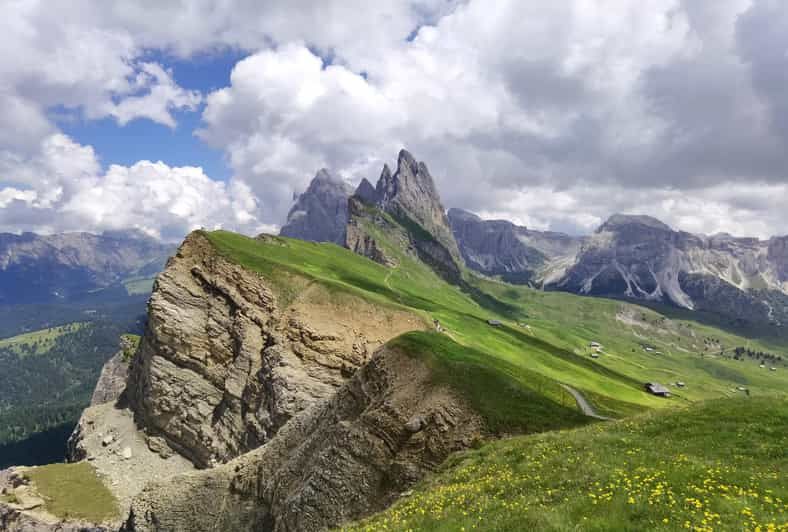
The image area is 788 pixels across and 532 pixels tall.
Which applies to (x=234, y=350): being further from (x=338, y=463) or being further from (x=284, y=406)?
(x=338, y=463)

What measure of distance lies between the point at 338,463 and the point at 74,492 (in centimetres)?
6871

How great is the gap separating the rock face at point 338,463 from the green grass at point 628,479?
4.97 meters

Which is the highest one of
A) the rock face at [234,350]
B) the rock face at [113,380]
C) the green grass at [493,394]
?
the green grass at [493,394]

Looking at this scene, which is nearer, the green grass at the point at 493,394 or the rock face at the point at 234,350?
the green grass at the point at 493,394

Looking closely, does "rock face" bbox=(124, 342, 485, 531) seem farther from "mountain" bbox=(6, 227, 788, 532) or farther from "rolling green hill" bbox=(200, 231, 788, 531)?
"rolling green hill" bbox=(200, 231, 788, 531)

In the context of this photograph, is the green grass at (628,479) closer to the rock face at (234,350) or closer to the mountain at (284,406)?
the mountain at (284,406)

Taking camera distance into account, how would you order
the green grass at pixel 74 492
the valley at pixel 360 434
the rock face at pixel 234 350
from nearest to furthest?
the valley at pixel 360 434
the green grass at pixel 74 492
the rock face at pixel 234 350

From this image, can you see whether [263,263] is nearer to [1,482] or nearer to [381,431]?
[1,482]

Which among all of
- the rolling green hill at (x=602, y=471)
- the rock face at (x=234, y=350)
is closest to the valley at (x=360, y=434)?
the rolling green hill at (x=602, y=471)

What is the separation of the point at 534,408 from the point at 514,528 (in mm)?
23832

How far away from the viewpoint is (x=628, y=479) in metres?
18.9

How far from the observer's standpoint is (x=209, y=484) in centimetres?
5103

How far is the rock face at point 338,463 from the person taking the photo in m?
35.4

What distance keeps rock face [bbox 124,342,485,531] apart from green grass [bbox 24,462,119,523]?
25.9m
